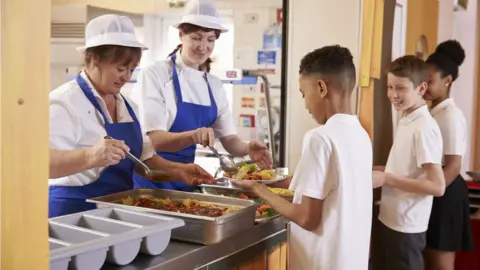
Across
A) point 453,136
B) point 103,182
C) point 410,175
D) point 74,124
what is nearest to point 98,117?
point 74,124

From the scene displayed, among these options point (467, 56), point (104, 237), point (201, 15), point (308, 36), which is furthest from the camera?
point (467, 56)

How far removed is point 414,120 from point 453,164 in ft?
1.44

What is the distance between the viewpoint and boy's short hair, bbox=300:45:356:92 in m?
1.75

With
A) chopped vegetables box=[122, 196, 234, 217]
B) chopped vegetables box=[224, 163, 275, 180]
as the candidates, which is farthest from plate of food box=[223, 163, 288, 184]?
chopped vegetables box=[122, 196, 234, 217]

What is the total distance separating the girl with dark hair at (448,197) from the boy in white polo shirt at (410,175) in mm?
350

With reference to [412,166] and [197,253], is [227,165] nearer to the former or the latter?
[412,166]

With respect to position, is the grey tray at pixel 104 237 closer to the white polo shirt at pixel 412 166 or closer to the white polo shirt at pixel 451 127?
the white polo shirt at pixel 412 166

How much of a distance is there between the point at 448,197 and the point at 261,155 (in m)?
1.14

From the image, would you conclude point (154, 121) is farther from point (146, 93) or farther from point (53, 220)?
point (53, 220)

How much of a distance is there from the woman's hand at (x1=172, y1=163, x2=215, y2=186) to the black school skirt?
1.40 metres

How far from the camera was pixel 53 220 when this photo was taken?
1.45 meters

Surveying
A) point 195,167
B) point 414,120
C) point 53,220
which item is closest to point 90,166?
point 53,220

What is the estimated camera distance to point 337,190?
170cm

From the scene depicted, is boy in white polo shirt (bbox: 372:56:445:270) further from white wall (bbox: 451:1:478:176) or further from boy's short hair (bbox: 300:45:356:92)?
white wall (bbox: 451:1:478:176)
